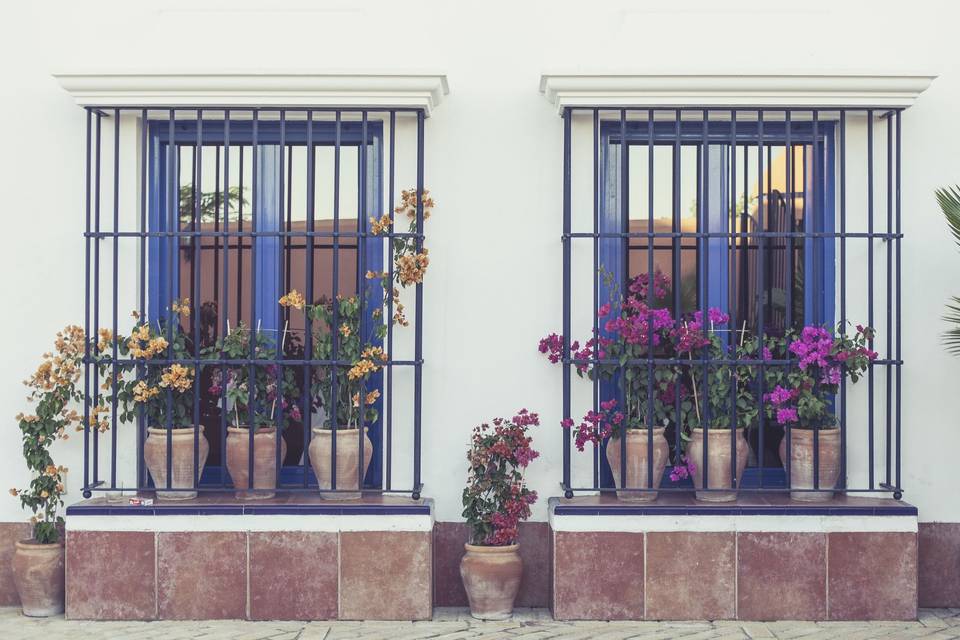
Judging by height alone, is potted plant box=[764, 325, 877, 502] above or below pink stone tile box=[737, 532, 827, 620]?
above

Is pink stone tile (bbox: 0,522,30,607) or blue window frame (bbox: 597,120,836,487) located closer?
pink stone tile (bbox: 0,522,30,607)

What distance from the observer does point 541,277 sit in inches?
237

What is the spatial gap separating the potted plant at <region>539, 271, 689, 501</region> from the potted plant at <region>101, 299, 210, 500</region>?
184 cm

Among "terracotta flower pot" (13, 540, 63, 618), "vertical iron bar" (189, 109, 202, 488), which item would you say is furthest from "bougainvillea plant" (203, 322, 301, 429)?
"terracotta flower pot" (13, 540, 63, 618)

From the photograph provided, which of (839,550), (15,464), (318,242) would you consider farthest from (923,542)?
(15,464)

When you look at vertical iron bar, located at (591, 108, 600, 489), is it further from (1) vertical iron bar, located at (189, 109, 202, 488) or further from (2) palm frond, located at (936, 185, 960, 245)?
(1) vertical iron bar, located at (189, 109, 202, 488)

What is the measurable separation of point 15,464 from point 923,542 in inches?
187

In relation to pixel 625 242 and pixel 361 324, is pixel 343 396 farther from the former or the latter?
pixel 625 242

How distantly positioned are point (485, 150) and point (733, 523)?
228 centimetres

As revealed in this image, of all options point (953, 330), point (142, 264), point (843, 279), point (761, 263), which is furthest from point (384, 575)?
point (953, 330)

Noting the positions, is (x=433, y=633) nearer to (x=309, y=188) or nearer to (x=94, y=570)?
(x=94, y=570)

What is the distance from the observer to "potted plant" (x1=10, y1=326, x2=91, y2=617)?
5746 millimetres

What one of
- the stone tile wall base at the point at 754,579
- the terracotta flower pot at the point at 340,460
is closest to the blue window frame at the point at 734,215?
the stone tile wall base at the point at 754,579

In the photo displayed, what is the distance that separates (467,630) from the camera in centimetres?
550
